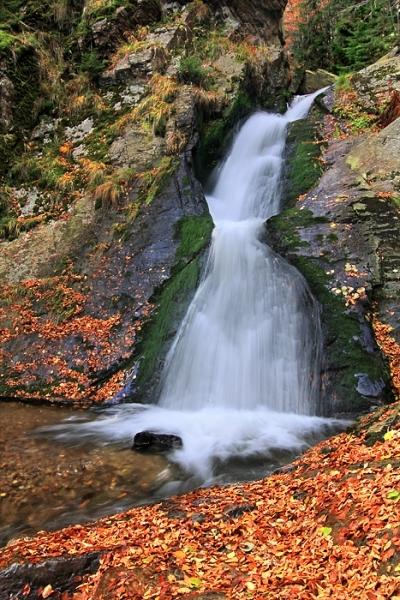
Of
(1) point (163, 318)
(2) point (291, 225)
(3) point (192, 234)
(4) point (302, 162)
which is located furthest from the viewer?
(4) point (302, 162)

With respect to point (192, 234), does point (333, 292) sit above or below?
below

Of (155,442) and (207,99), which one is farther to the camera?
(207,99)

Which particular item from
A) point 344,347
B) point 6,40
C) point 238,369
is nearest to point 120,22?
point 6,40

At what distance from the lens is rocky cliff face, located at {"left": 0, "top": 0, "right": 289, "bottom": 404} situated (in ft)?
31.0

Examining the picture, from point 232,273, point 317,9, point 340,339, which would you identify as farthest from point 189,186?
point 317,9

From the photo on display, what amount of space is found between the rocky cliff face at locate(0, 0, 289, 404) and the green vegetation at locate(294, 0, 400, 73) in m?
5.01

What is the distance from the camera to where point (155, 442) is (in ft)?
22.6

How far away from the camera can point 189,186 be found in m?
11.9

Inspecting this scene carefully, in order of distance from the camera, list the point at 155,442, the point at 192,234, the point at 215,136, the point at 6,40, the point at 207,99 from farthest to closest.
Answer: the point at 215,136 < the point at 207,99 < the point at 6,40 < the point at 192,234 < the point at 155,442

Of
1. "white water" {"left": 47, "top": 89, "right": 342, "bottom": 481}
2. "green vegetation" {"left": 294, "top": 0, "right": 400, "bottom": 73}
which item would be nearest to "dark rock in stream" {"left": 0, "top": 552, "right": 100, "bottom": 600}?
"white water" {"left": 47, "top": 89, "right": 342, "bottom": 481}

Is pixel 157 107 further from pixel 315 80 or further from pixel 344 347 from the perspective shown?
pixel 315 80

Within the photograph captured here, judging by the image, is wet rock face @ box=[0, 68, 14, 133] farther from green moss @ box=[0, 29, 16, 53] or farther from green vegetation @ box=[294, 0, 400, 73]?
green vegetation @ box=[294, 0, 400, 73]

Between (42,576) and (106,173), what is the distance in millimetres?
10524

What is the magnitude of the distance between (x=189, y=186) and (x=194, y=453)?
289 inches
